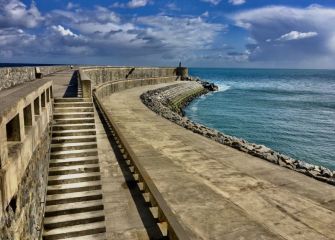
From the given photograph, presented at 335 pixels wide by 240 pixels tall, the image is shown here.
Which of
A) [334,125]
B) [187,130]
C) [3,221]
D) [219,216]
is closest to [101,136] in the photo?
[187,130]

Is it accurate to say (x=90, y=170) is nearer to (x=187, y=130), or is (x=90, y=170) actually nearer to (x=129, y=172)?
(x=129, y=172)

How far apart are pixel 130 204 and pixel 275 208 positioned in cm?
360

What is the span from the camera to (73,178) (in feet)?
25.9

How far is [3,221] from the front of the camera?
142 inches

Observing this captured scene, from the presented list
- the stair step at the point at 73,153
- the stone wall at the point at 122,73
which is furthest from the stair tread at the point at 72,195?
the stone wall at the point at 122,73

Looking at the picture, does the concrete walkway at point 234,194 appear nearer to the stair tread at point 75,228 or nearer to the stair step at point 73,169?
the stair tread at point 75,228

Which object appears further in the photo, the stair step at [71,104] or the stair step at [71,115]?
the stair step at [71,104]

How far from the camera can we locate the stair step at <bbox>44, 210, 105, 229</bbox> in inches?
257

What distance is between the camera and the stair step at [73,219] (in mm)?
6539

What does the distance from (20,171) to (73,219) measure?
2.64 metres

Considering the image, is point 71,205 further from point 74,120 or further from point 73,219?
point 74,120

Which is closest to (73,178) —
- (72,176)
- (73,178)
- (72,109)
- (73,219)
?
(73,178)

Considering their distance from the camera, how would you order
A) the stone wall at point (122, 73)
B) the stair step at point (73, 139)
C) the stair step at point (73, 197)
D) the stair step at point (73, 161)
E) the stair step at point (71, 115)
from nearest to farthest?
the stair step at point (73, 197), the stair step at point (73, 161), the stair step at point (73, 139), the stair step at point (71, 115), the stone wall at point (122, 73)

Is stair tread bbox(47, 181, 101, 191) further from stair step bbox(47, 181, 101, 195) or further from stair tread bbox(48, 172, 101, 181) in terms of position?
stair tread bbox(48, 172, 101, 181)
